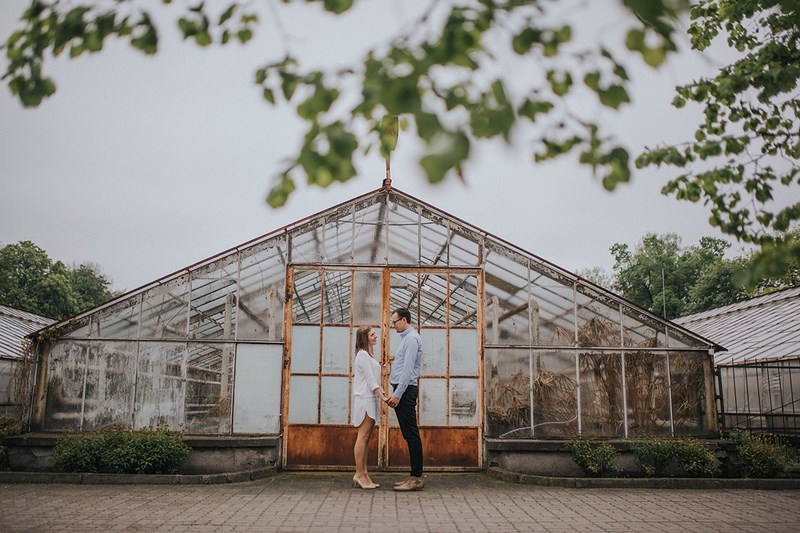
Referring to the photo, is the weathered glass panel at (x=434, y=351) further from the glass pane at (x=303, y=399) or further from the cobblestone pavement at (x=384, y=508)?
the cobblestone pavement at (x=384, y=508)

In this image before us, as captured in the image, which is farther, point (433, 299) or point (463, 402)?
point (433, 299)

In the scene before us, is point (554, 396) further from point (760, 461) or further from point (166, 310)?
point (166, 310)

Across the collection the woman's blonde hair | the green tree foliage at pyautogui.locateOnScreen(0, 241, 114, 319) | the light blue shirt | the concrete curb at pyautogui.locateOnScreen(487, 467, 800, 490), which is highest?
the green tree foliage at pyautogui.locateOnScreen(0, 241, 114, 319)

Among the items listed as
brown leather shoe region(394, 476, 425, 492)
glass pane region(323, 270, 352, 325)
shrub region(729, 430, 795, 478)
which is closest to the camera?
brown leather shoe region(394, 476, 425, 492)

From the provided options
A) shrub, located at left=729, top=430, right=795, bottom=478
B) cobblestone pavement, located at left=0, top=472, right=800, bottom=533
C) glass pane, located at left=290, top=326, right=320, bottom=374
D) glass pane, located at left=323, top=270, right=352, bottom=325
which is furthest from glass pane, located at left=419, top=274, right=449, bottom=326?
shrub, located at left=729, top=430, right=795, bottom=478

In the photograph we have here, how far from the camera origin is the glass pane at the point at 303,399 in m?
10.3

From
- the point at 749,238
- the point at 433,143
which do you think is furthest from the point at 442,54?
the point at 749,238

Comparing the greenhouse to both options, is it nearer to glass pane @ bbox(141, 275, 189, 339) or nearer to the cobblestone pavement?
glass pane @ bbox(141, 275, 189, 339)

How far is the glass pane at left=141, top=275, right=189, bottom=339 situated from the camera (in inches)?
410

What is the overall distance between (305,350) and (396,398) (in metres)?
2.52

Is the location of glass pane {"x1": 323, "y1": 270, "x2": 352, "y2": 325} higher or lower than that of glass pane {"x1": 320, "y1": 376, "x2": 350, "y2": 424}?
higher

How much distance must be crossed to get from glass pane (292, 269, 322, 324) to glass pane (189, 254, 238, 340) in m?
0.97

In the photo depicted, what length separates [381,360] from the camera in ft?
34.3

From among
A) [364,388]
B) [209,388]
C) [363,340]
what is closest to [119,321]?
[209,388]
